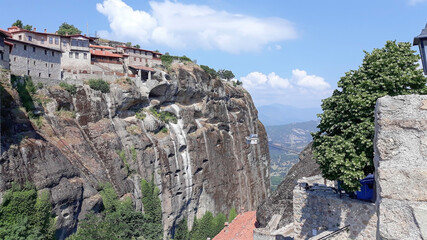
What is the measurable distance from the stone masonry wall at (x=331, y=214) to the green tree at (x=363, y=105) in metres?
0.75

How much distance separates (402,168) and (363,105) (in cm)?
942

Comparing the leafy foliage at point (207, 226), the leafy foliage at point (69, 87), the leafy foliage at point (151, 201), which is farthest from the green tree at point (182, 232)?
the leafy foliage at point (69, 87)

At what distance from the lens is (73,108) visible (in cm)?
4178

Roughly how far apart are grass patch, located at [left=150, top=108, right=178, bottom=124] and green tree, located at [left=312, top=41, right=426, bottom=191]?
3966 cm

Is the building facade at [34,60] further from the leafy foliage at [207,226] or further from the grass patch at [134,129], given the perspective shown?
the leafy foliage at [207,226]

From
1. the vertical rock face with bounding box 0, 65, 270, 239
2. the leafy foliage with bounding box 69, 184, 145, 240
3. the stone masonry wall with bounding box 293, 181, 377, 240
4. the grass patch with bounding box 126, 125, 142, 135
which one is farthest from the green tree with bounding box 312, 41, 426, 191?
the grass patch with bounding box 126, 125, 142, 135

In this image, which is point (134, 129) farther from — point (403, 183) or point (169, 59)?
point (403, 183)

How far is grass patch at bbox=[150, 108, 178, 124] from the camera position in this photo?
51.5m

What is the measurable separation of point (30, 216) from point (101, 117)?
730 inches

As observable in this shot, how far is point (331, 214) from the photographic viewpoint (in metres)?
Answer: 13.1

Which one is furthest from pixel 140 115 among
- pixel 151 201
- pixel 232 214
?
pixel 232 214

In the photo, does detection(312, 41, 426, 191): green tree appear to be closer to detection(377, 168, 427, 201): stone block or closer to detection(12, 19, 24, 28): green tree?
detection(377, 168, 427, 201): stone block

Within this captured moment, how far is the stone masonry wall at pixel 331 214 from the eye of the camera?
12.0 metres

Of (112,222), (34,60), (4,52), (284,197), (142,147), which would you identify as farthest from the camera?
(142,147)
